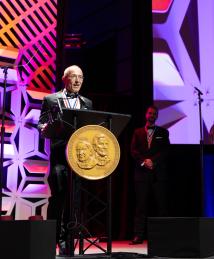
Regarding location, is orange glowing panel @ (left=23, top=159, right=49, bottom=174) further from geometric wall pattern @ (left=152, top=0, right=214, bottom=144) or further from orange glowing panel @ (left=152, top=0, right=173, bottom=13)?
orange glowing panel @ (left=152, top=0, right=173, bottom=13)

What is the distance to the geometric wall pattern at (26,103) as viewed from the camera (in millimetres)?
5133

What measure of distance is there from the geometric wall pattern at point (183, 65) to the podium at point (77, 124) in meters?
2.73

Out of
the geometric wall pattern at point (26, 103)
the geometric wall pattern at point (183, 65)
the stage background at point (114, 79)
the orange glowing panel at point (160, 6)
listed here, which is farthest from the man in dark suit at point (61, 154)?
the orange glowing panel at point (160, 6)

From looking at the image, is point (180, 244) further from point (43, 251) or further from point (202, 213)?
point (202, 213)

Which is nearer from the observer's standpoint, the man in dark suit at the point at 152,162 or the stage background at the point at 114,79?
the stage background at the point at 114,79

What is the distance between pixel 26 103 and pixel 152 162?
167 centimetres

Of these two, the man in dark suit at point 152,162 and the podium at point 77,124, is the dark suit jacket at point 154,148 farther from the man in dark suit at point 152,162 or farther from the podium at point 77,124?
the podium at point 77,124

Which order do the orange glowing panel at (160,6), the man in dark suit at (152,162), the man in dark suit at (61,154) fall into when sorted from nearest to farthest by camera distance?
the man in dark suit at (61,154), the man in dark suit at (152,162), the orange glowing panel at (160,6)

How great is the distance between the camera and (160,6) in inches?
254

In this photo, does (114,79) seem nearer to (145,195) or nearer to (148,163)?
(148,163)

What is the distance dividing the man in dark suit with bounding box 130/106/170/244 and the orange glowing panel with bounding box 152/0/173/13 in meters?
1.59

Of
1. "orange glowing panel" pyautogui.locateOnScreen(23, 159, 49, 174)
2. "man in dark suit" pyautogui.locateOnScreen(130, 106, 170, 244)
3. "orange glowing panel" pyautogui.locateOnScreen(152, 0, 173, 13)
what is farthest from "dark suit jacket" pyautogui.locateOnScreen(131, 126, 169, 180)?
"orange glowing panel" pyautogui.locateOnScreen(152, 0, 173, 13)

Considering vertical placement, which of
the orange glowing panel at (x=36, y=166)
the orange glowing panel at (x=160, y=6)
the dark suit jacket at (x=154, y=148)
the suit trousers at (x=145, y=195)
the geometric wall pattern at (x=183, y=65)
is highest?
the orange glowing panel at (x=160, y=6)

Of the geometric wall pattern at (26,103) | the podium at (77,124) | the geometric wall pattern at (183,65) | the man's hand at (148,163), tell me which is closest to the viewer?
the podium at (77,124)
